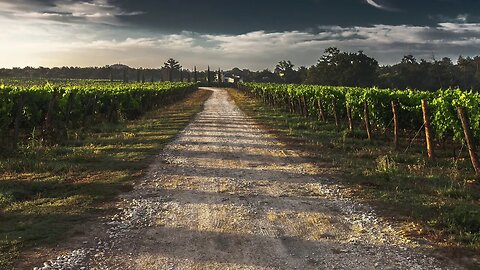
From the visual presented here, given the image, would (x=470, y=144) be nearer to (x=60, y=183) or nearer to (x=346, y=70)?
(x=60, y=183)

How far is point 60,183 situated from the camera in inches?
391

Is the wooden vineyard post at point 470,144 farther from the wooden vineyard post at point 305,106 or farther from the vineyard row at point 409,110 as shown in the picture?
the wooden vineyard post at point 305,106

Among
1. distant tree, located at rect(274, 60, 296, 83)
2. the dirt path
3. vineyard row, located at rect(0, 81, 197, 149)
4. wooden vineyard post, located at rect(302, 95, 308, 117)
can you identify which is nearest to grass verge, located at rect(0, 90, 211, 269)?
the dirt path

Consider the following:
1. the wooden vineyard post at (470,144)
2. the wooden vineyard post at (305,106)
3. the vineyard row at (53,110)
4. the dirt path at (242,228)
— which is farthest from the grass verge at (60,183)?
the wooden vineyard post at (305,106)

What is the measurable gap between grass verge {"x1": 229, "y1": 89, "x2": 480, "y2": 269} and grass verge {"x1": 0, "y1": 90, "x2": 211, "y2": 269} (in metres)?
5.72

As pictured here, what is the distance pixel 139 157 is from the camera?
13156 millimetres

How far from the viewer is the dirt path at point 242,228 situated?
563cm

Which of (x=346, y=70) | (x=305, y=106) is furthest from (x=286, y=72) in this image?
(x=305, y=106)

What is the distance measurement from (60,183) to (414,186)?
344 inches

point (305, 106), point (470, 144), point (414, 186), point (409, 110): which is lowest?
point (414, 186)

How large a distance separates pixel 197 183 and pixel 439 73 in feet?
242

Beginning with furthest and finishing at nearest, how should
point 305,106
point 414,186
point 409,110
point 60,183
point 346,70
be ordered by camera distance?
point 346,70 < point 305,106 < point 409,110 < point 60,183 < point 414,186

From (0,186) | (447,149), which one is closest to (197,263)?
(0,186)

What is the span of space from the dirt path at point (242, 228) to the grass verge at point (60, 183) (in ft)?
2.23
